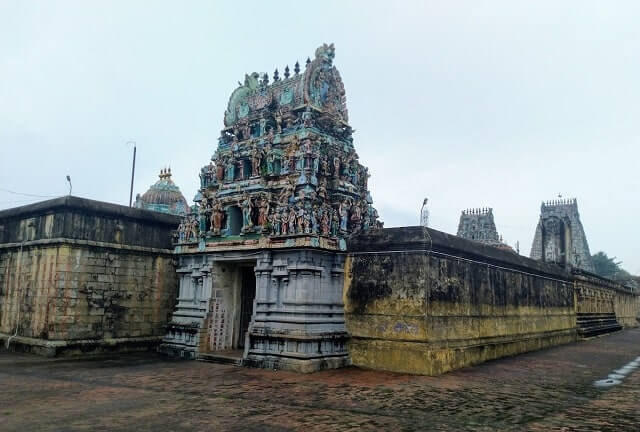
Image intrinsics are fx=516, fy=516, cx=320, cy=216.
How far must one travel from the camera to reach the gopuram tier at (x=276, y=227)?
50.6 ft

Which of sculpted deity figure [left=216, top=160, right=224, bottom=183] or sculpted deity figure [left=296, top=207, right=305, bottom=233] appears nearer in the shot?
sculpted deity figure [left=296, top=207, right=305, bottom=233]

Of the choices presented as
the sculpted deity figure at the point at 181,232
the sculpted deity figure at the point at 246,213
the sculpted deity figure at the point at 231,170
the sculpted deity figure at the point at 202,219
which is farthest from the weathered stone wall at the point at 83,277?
the sculpted deity figure at the point at 246,213

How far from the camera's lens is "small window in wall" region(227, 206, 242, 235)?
1816 cm

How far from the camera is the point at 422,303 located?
571 inches

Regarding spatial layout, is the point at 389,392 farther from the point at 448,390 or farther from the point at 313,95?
the point at 313,95

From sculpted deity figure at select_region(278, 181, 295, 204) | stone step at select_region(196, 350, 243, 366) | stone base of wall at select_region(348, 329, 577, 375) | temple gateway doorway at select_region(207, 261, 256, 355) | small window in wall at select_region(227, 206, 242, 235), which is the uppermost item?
sculpted deity figure at select_region(278, 181, 295, 204)

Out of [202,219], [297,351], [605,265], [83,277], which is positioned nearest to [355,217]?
[297,351]

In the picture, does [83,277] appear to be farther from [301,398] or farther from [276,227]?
[301,398]

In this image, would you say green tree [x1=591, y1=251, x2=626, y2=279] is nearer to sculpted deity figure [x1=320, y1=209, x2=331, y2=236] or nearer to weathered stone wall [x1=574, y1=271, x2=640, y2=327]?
weathered stone wall [x1=574, y1=271, x2=640, y2=327]

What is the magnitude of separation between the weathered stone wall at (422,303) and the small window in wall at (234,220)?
4.38 metres

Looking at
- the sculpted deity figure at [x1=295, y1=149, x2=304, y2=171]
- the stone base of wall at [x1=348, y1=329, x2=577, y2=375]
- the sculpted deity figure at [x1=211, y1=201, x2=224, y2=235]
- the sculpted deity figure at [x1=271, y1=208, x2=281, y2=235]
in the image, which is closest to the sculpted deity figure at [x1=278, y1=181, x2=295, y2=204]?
the sculpted deity figure at [x1=271, y1=208, x2=281, y2=235]

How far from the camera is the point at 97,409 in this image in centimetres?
947

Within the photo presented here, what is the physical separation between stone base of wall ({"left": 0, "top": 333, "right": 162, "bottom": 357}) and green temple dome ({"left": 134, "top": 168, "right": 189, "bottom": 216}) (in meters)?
15.5

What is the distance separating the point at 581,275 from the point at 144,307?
23851mm
